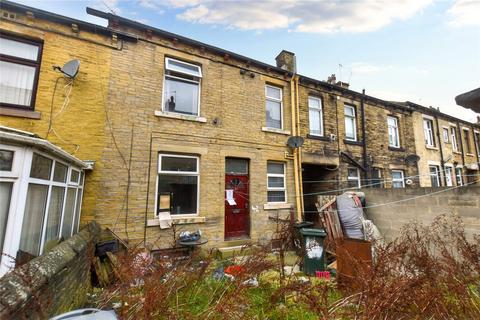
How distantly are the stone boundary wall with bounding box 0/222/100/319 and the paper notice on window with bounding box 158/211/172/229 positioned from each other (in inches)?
90.3

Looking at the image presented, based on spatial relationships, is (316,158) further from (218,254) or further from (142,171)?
(142,171)

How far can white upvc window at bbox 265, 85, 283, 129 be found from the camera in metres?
9.90

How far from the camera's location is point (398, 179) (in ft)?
42.6

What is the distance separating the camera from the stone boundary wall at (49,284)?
2.13m

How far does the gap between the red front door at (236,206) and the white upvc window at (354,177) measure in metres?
5.64

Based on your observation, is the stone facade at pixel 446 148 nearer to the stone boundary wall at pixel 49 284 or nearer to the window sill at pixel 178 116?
the window sill at pixel 178 116

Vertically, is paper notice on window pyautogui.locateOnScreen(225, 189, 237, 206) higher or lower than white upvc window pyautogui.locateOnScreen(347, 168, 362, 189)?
lower

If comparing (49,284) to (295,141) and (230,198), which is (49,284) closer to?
(230,198)

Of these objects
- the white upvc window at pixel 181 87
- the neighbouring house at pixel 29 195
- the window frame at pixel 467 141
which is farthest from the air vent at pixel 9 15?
the window frame at pixel 467 141

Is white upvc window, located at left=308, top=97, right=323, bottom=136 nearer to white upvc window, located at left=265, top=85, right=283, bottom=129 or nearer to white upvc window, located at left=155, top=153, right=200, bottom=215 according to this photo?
white upvc window, located at left=265, top=85, right=283, bottom=129

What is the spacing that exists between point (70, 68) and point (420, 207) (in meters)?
10.9

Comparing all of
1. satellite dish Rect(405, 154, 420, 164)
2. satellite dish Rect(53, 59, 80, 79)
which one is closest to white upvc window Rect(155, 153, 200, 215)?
satellite dish Rect(53, 59, 80, 79)

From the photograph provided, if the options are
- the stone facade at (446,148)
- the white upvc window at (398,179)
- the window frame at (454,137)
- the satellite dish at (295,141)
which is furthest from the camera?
the window frame at (454,137)

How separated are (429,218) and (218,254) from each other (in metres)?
6.51
